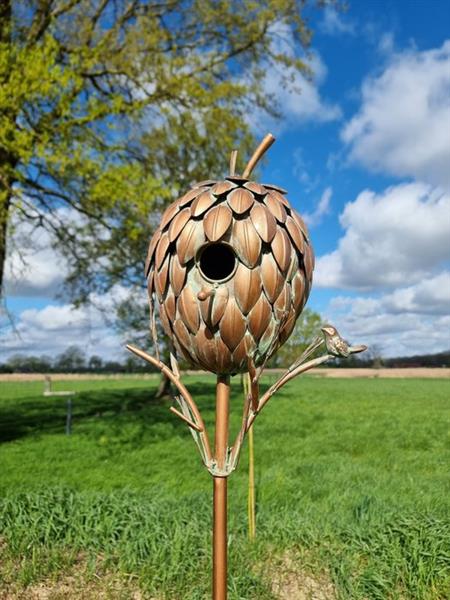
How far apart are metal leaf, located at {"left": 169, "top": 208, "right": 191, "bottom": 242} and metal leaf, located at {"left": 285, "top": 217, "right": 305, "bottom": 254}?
371 millimetres

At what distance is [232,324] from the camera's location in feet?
6.15

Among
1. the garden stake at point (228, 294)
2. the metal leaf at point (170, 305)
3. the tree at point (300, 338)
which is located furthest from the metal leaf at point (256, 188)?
the tree at point (300, 338)

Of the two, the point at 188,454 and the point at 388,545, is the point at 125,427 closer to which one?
the point at 188,454

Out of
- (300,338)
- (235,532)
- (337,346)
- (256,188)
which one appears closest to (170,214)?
(256,188)

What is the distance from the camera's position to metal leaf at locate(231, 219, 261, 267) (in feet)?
6.04

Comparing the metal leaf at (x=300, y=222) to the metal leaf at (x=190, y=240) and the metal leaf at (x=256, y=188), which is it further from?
the metal leaf at (x=190, y=240)

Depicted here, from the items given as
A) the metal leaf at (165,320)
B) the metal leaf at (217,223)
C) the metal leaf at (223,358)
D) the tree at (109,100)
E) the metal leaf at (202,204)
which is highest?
the tree at (109,100)

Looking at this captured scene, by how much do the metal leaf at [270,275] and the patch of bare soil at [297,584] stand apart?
229cm

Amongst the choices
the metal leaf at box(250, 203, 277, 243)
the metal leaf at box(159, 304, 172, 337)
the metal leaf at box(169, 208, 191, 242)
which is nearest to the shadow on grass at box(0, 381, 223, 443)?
the metal leaf at box(159, 304, 172, 337)

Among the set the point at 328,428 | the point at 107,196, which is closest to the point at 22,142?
the point at 107,196

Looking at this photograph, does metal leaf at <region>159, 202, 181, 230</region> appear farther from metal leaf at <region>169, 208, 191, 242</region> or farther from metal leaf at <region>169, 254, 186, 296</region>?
metal leaf at <region>169, 254, 186, 296</region>

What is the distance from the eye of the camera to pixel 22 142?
25.7 feet

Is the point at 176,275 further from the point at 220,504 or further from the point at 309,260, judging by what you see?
the point at 220,504

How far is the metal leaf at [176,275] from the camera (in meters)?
1.94
